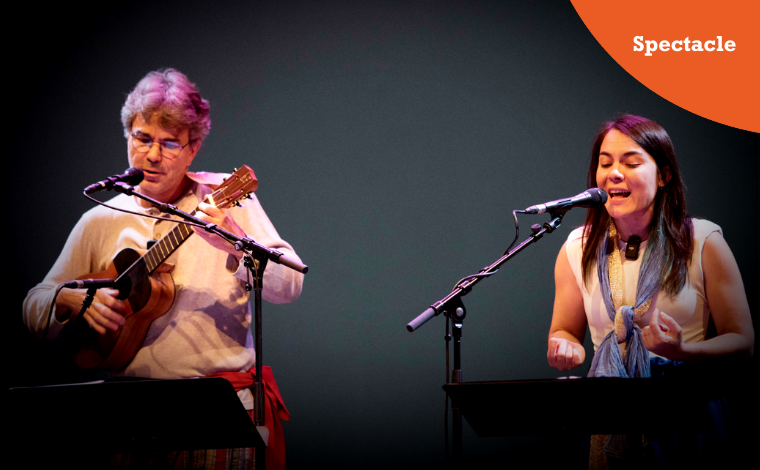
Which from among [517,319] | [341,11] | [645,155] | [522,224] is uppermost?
[341,11]

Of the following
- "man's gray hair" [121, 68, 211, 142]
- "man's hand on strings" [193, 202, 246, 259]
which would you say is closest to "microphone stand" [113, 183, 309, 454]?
"man's hand on strings" [193, 202, 246, 259]

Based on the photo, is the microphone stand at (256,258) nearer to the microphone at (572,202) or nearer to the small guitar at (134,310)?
the small guitar at (134,310)

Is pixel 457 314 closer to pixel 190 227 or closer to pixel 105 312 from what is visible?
pixel 190 227

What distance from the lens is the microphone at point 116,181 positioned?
87.0 inches

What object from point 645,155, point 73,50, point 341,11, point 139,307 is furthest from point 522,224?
point 73,50

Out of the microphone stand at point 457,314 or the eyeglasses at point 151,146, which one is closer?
the microphone stand at point 457,314

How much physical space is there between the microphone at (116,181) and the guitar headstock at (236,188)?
1.08 feet

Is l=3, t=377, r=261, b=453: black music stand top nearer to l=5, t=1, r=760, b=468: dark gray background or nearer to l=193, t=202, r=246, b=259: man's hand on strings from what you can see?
l=193, t=202, r=246, b=259: man's hand on strings

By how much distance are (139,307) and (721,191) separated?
2.79m

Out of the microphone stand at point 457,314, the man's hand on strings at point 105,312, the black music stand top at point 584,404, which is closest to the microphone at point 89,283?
the man's hand on strings at point 105,312

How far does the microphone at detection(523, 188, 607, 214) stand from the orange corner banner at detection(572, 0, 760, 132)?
4.22 ft

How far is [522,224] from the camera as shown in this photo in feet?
10.9

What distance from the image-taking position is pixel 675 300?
249 centimetres

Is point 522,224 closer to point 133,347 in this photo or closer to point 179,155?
point 179,155
